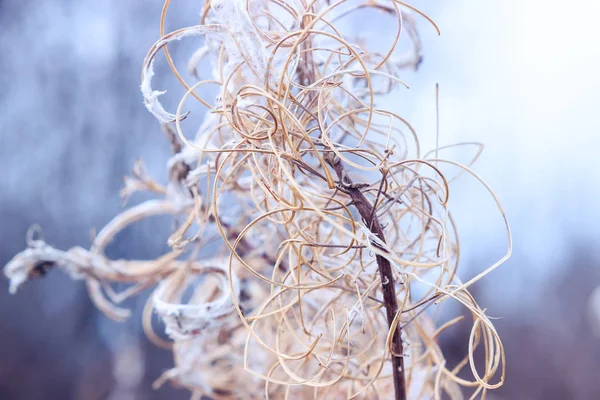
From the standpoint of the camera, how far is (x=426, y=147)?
0.55m

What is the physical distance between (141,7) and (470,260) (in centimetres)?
65

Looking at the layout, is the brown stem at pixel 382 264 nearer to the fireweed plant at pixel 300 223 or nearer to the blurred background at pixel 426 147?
the fireweed plant at pixel 300 223

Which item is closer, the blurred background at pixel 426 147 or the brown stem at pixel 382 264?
the brown stem at pixel 382 264

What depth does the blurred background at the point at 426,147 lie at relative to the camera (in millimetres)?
645

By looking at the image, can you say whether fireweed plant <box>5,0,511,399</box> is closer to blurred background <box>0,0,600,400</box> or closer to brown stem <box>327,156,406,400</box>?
brown stem <box>327,156,406,400</box>

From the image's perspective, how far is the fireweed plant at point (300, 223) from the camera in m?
0.19

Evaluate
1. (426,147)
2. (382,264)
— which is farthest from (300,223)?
(426,147)

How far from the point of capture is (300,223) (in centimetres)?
28

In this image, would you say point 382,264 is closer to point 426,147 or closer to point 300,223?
point 300,223

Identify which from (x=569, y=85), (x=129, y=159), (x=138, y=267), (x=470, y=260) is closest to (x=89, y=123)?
(x=129, y=159)

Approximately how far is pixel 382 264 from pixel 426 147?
0.38 meters

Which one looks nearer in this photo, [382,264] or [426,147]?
[382,264]

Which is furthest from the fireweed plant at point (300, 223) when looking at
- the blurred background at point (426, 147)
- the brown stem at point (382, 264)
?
the blurred background at point (426, 147)

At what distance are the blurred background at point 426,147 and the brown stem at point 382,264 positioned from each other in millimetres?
387
